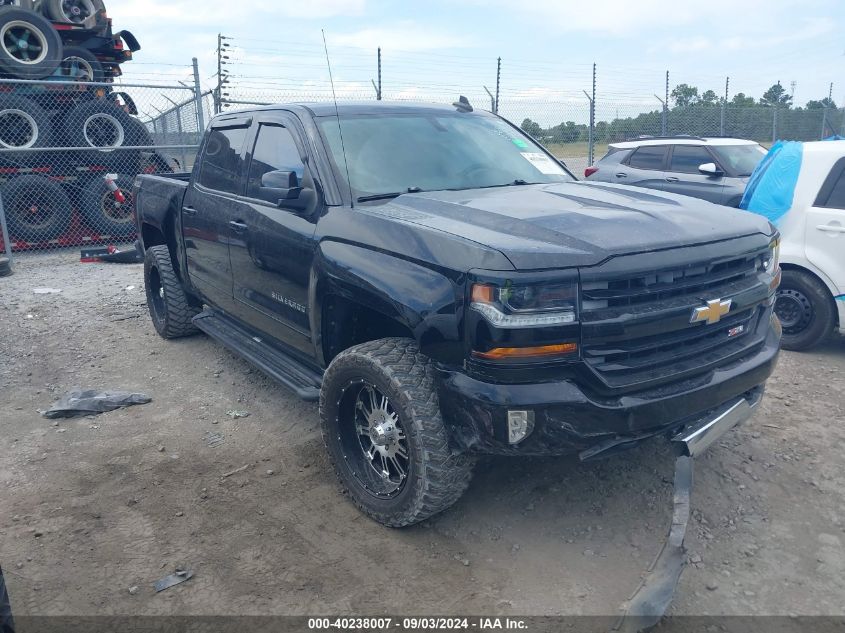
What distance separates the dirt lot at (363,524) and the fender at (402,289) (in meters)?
0.97

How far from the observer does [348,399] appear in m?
3.48

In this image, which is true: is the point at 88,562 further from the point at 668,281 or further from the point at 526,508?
the point at 668,281

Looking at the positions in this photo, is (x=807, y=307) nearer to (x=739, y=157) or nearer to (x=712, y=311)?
(x=712, y=311)

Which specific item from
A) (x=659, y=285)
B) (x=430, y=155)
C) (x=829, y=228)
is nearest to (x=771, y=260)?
(x=659, y=285)

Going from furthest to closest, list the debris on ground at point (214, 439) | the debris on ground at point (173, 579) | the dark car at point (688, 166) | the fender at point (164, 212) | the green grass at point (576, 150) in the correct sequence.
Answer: the green grass at point (576, 150)
the dark car at point (688, 166)
the fender at point (164, 212)
the debris on ground at point (214, 439)
the debris on ground at point (173, 579)

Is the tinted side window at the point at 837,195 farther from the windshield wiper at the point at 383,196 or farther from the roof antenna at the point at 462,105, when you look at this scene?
the windshield wiper at the point at 383,196

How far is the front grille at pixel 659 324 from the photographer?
274cm

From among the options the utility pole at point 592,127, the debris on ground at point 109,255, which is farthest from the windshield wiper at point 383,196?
the utility pole at point 592,127

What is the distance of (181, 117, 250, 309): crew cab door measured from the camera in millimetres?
4645

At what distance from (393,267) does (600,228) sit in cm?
91

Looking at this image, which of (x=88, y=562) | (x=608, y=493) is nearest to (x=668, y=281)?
(x=608, y=493)

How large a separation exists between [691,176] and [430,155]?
6537mm

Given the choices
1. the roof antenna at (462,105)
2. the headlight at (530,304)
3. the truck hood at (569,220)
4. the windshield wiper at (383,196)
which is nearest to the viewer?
the headlight at (530,304)

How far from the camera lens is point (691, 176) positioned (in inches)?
371
